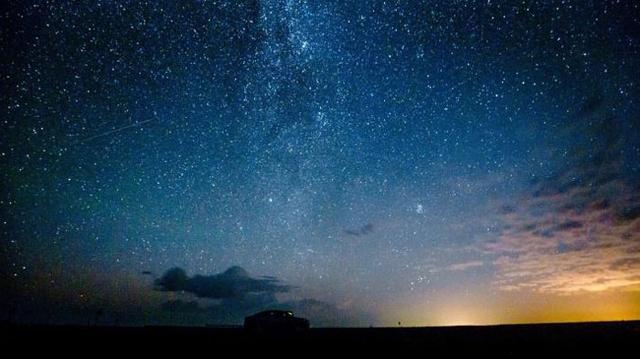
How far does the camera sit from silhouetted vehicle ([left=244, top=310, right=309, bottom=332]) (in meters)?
19.1

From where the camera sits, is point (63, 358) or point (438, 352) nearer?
point (63, 358)

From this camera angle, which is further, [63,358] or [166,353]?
[166,353]

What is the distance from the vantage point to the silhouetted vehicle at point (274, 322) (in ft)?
62.7

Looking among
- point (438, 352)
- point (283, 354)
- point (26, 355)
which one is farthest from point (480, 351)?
point (26, 355)

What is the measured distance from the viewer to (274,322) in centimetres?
1923

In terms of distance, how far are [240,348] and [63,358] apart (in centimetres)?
402

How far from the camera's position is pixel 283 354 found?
855 cm

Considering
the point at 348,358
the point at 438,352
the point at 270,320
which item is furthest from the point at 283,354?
the point at 270,320

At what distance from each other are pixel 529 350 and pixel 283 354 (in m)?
6.13

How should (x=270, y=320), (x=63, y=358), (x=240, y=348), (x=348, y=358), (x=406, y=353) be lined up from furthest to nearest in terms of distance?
(x=270, y=320), (x=240, y=348), (x=406, y=353), (x=348, y=358), (x=63, y=358)

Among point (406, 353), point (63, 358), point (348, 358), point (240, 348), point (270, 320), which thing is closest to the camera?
point (63, 358)

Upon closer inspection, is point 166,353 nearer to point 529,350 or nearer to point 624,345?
point 529,350

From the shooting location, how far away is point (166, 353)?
8484mm

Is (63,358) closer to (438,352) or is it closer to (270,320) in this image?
(438,352)
